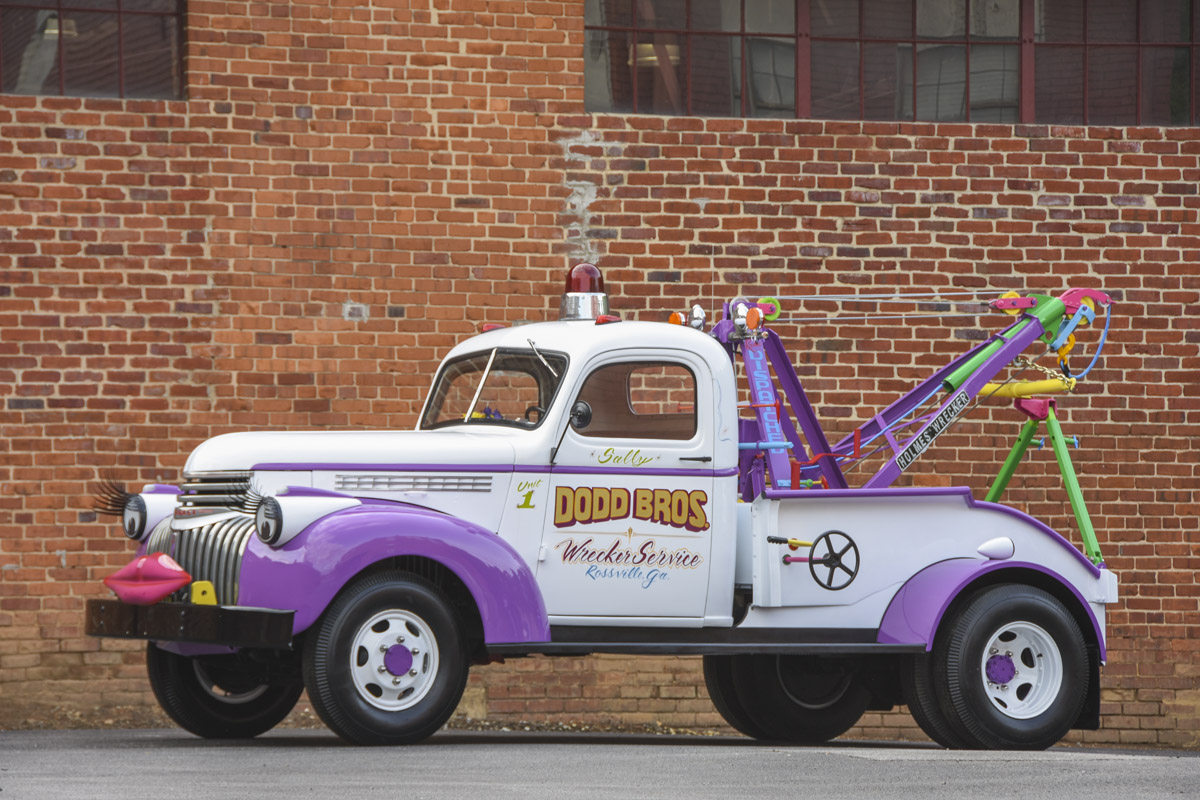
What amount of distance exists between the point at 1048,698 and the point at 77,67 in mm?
6778

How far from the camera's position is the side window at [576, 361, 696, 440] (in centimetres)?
899

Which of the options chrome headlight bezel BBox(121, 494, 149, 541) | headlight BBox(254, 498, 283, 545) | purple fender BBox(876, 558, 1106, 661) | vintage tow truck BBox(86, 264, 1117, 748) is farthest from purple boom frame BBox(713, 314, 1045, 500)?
chrome headlight bezel BBox(121, 494, 149, 541)

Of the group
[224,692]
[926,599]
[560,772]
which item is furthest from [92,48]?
[560,772]

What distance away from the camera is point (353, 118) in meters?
11.9

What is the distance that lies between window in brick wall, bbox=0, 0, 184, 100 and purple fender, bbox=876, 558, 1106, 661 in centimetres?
554

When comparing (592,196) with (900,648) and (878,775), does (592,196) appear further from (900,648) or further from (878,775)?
(878,775)

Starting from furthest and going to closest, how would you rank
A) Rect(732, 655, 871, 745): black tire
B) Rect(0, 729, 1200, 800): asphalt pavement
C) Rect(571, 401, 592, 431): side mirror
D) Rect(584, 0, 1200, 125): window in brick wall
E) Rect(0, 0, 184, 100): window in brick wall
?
Rect(584, 0, 1200, 125): window in brick wall < Rect(0, 0, 184, 100): window in brick wall < Rect(732, 655, 871, 745): black tire < Rect(571, 401, 592, 431): side mirror < Rect(0, 729, 1200, 800): asphalt pavement

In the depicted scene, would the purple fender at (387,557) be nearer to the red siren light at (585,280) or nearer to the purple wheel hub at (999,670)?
the red siren light at (585,280)

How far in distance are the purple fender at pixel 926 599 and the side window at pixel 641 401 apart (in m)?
1.31

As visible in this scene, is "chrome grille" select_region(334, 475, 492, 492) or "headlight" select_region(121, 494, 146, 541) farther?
"headlight" select_region(121, 494, 146, 541)

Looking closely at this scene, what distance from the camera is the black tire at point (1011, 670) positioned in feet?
30.2

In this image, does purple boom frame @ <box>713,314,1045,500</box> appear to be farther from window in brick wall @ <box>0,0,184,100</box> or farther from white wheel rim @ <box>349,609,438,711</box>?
window in brick wall @ <box>0,0,184,100</box>

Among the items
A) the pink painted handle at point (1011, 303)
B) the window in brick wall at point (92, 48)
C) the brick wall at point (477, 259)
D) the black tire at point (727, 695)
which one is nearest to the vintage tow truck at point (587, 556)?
the pink painted handle at point (1011, 303)

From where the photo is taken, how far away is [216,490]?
8734 millimetres
